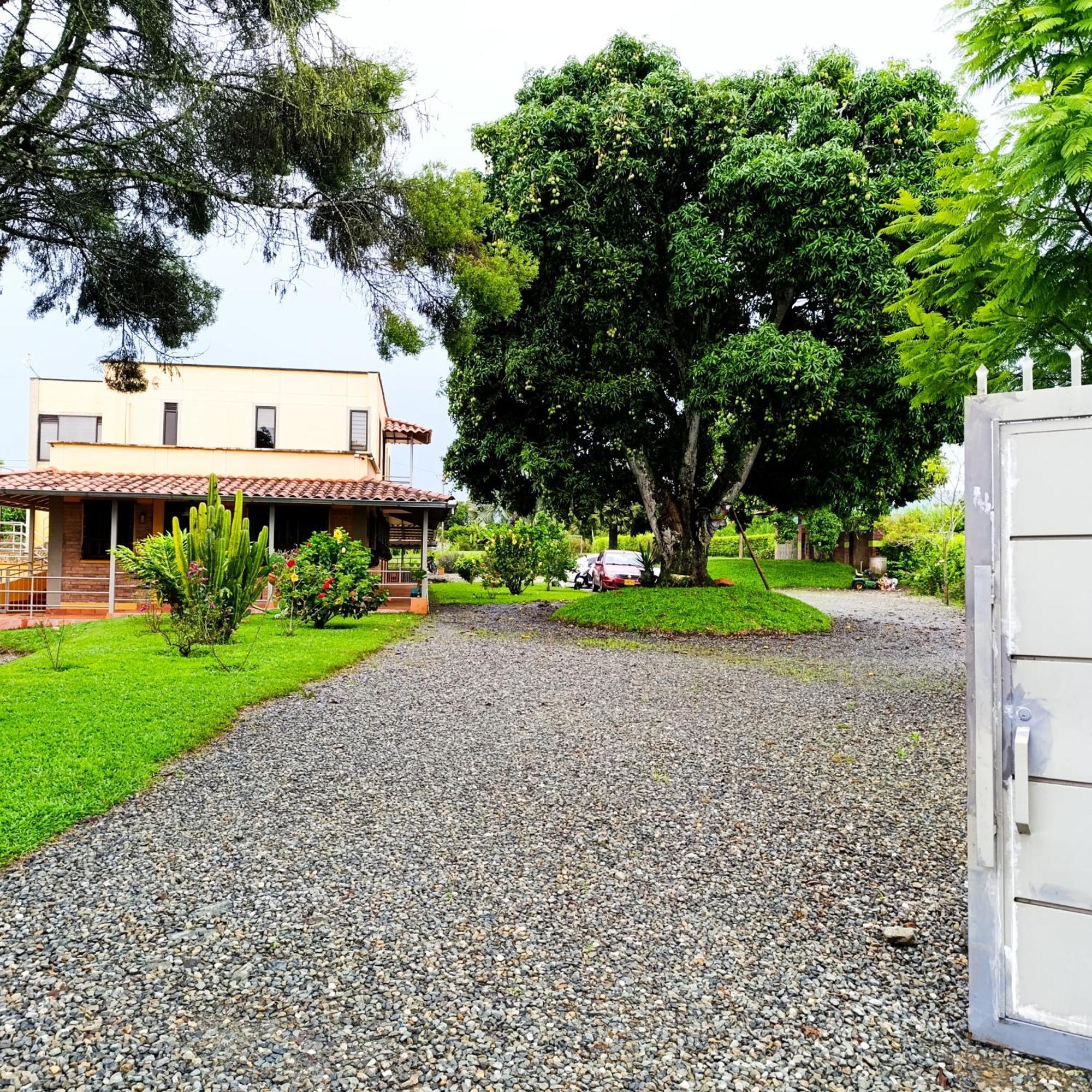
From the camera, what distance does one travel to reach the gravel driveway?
7.52ft

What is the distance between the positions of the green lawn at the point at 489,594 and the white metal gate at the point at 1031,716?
706 inches

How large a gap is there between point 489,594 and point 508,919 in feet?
72.0

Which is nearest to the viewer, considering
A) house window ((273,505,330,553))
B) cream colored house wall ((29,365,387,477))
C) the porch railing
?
the porch railing

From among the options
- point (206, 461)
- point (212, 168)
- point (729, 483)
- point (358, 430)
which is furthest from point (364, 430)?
point (212, 168)

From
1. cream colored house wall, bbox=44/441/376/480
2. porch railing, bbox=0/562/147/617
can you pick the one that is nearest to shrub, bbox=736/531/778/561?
cream colored house wall, bbox=44/441/376/480

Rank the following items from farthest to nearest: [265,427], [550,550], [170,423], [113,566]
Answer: [550,550] → [265,427] → [170,423] → [113,566]

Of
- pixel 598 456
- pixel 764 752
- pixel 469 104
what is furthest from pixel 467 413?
pixel 764 752

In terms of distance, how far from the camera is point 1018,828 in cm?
229

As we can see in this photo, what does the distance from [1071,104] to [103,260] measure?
8668 mm

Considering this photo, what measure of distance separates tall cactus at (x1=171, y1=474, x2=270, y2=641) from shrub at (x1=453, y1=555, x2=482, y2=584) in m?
16.7

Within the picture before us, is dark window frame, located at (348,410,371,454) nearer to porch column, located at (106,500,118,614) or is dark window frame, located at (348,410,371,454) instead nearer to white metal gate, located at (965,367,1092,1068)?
porch column, located at (106,500,118,614)

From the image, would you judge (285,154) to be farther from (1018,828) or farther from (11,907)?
(1018,828)

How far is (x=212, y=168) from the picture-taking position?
7.67 metres

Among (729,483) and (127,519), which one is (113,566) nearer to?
(127,519)
